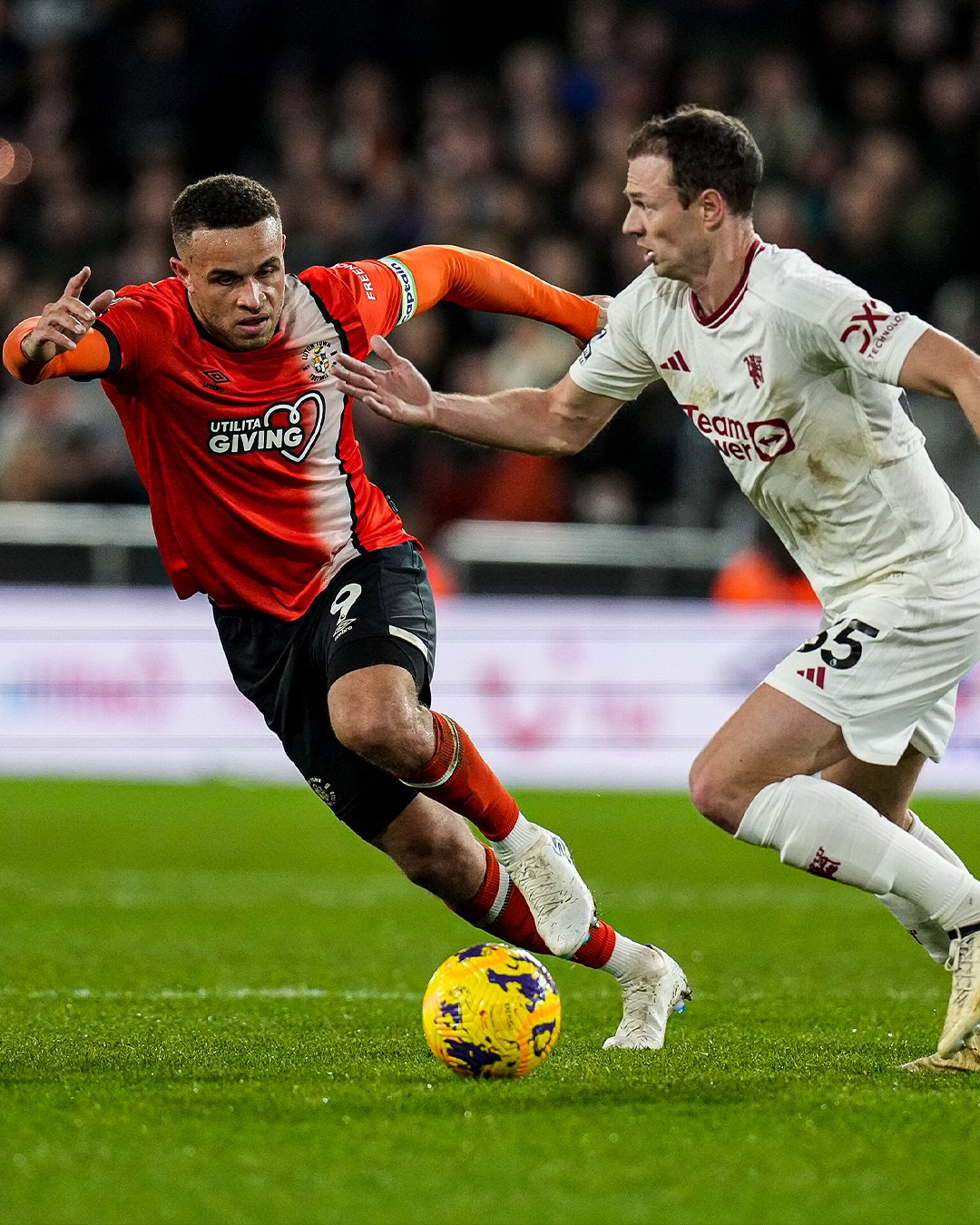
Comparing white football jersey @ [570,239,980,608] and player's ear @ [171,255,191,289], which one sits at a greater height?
player's ear @ [171,255,191,289]

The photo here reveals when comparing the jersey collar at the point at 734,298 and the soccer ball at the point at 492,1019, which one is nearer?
the soccer ball at the point at 492,1019

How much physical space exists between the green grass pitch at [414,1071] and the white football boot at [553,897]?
352 mm

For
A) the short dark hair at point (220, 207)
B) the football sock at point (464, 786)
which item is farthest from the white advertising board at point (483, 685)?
the short dark hair at point (220, 207)

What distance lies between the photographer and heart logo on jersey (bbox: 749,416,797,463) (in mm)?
5016

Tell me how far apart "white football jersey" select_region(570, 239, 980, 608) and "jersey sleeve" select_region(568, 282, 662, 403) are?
0.24m

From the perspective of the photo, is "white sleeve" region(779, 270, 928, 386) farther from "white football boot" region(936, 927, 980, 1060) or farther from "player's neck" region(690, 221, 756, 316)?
"white football boot" region(936, 927, 980, 1060)

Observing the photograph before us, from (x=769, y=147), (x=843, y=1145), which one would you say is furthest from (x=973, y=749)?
(x=843, y=1145)

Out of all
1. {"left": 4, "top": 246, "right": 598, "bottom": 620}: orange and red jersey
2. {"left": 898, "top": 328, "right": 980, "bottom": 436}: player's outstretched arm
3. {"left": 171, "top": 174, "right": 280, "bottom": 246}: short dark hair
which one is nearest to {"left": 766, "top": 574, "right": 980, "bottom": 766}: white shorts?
{"left": 898, "top": 328, "right": 980, "bottom": 436}: player's outstretched arm

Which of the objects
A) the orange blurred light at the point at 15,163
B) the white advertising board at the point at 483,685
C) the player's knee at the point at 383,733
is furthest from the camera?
the orange blurred light at the point at 15,163

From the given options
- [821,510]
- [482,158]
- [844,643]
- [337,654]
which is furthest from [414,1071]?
[482,158]

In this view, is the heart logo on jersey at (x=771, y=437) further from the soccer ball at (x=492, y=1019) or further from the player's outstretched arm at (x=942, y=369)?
the soccer ball at (x=492, y=1019)

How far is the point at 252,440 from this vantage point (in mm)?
5703

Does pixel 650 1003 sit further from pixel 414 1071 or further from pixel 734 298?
pixel 734 298

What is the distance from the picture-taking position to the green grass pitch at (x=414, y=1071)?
12.0 ft
